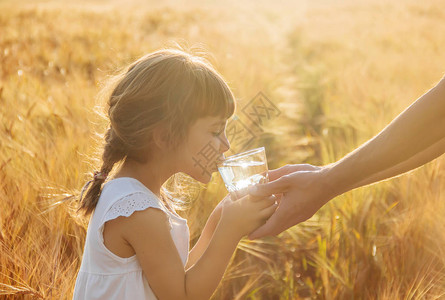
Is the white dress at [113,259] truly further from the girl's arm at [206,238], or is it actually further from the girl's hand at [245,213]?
the girl's arm at [206,238]

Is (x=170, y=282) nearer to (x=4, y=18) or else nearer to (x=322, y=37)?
(x=4, y=18)

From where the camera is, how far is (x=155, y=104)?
1.35 m

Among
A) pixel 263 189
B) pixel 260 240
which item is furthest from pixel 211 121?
pixel 260 240

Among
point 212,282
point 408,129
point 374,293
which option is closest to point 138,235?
point 212,282

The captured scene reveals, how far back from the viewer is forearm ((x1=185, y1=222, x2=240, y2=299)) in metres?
1.24

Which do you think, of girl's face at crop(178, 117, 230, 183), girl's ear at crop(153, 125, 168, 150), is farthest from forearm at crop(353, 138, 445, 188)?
girl's ear at crop(153, 125, 168, 150)

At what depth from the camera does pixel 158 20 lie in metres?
9.72

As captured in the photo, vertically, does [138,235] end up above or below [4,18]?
below

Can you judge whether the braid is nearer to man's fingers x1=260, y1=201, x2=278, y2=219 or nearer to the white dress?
the white dress

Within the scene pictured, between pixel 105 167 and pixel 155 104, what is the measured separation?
0.72ft

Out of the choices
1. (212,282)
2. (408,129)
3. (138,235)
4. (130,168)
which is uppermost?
(408,129)

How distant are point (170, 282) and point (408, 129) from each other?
27.5 inches

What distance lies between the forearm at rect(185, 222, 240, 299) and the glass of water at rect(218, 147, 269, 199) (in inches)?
4.8

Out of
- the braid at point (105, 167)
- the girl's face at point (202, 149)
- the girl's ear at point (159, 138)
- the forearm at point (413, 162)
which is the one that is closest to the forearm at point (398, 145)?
the forearm at point (413, 162)
